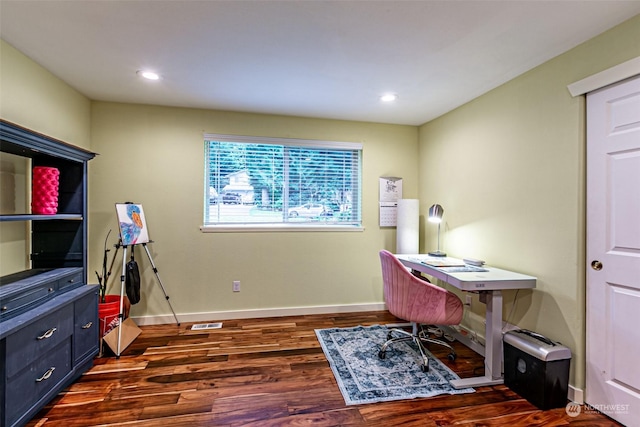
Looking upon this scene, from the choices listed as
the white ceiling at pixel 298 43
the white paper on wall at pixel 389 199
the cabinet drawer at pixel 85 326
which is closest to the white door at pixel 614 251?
the white ceiling at pixel 298 43

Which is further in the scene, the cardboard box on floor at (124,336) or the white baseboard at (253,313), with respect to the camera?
the white baseboard at (253,313)

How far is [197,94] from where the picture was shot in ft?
9.50

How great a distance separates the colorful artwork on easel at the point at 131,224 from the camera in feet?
8.96

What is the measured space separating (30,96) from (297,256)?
2780 mm

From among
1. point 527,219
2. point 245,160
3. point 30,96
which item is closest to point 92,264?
point 30,96

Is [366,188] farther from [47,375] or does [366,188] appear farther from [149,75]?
[47,375]

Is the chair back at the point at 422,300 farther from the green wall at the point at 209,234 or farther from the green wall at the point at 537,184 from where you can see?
the green wall at the point at 209,234

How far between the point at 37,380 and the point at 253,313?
193 cm

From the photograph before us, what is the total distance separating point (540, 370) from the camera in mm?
1893

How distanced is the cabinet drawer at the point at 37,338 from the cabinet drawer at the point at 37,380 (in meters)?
0.05

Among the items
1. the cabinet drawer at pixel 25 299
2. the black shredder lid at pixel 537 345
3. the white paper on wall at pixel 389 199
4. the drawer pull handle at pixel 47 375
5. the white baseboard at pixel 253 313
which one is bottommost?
the white baseboard at pixel 253 313

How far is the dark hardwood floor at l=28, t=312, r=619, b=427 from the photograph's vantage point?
70.4 inches

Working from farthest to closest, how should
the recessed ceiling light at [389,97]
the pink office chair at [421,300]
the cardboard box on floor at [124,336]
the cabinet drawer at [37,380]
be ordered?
the recessed ceiling light at [389,97] → the cardboard box on floor at [124,336] → the pink office chair at [421,300] → the cabinet drawer at [37,380]

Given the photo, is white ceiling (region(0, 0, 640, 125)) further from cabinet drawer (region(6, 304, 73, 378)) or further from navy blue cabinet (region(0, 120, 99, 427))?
cabinet drawer (region(6, 304, 73, 378))
